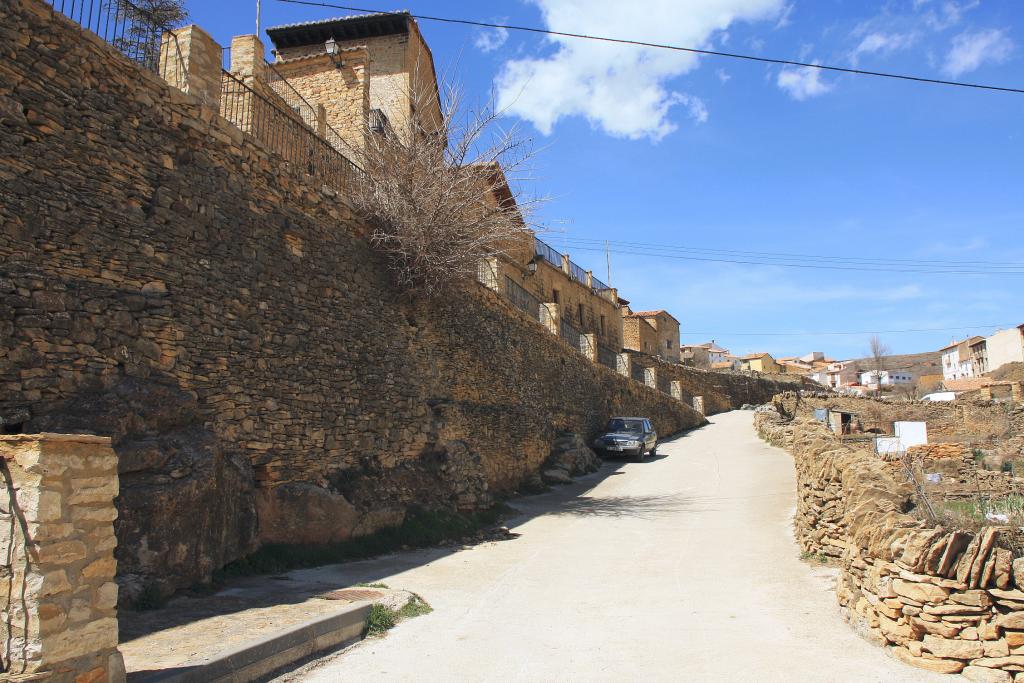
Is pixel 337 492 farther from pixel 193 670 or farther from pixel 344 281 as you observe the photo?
pixel 193 670

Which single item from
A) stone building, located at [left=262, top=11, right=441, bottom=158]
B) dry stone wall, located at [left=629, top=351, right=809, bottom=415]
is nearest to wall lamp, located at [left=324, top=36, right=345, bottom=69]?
stone building, located at [left=262, top=11, right=441, bottom=158]

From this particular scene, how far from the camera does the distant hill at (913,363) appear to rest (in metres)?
90.6

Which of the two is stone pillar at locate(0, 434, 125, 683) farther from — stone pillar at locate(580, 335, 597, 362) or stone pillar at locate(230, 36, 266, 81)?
stone pillar at locate(580, 335, 597, 362)

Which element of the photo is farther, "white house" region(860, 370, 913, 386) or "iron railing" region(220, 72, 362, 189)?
"white house" region(860, 370, 913, 386)

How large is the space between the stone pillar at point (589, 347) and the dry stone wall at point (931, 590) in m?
18.7

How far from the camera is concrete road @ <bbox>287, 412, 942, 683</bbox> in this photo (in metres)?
6.10

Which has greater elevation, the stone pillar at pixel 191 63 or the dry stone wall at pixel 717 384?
the stone pillar at pixel 191 63

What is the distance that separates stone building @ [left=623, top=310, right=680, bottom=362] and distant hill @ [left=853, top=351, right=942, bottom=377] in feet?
153

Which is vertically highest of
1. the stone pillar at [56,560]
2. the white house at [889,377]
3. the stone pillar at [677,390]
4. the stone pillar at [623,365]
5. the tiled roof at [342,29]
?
the tiled roof at [342,29]

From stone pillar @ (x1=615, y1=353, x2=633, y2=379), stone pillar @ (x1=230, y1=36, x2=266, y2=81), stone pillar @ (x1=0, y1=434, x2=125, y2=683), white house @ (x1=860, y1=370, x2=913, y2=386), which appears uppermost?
stone pillar @ (x1=230, y1=36, x2=266, y2=81)

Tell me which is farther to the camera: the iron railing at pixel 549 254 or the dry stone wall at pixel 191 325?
the iron railing at pixel 549 254

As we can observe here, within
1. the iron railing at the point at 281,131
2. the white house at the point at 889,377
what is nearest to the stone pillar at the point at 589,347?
the iron railing at the point at 281,131

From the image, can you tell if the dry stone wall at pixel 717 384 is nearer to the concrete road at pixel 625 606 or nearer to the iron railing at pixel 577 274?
the iron railing at pixel 577 274

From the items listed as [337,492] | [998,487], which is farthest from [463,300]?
[998,487]
